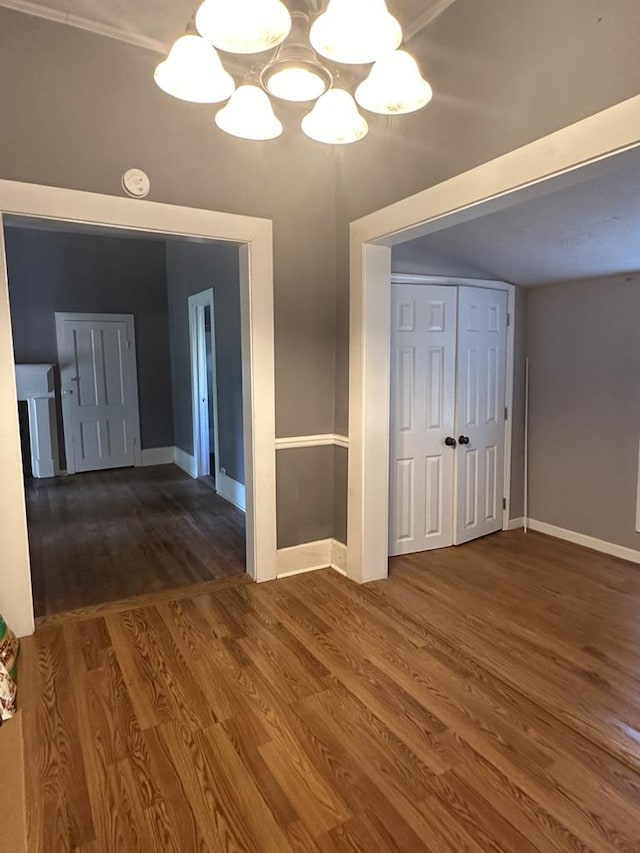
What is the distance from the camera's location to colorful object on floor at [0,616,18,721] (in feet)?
6.76

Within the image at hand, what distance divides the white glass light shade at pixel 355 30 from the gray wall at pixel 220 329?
9.09 feet

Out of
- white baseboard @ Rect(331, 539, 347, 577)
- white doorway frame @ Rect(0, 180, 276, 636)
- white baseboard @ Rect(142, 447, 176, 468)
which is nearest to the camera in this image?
white doorway frame @ Rect(0, 180, 276, 636)

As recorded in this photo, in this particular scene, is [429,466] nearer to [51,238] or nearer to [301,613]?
[301,613]

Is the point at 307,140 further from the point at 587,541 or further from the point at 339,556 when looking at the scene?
the point at 587,541

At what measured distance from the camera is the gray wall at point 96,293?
6277 mm

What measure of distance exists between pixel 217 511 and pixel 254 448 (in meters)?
1.91

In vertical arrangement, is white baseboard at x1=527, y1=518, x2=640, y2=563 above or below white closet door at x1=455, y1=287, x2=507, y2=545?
below

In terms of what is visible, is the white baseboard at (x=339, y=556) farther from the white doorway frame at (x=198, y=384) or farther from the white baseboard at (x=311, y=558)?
the white doorway frame at (x=198, y=384)

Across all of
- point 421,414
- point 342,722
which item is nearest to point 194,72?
point 342,722

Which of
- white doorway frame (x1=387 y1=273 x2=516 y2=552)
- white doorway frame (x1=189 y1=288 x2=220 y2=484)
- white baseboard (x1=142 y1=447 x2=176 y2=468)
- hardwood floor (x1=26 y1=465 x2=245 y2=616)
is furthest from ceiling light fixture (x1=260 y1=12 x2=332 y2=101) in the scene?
white baseboard (x1=142 y1=447 x2=176 y2=468)

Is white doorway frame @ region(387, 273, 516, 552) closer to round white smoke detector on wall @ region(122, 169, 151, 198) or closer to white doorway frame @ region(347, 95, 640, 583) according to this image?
white doorway frame @ region(347, 95, 640, 583)

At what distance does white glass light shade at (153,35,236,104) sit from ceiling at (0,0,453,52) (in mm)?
989

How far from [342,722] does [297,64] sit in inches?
92.2

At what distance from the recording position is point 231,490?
5258 millimetres
